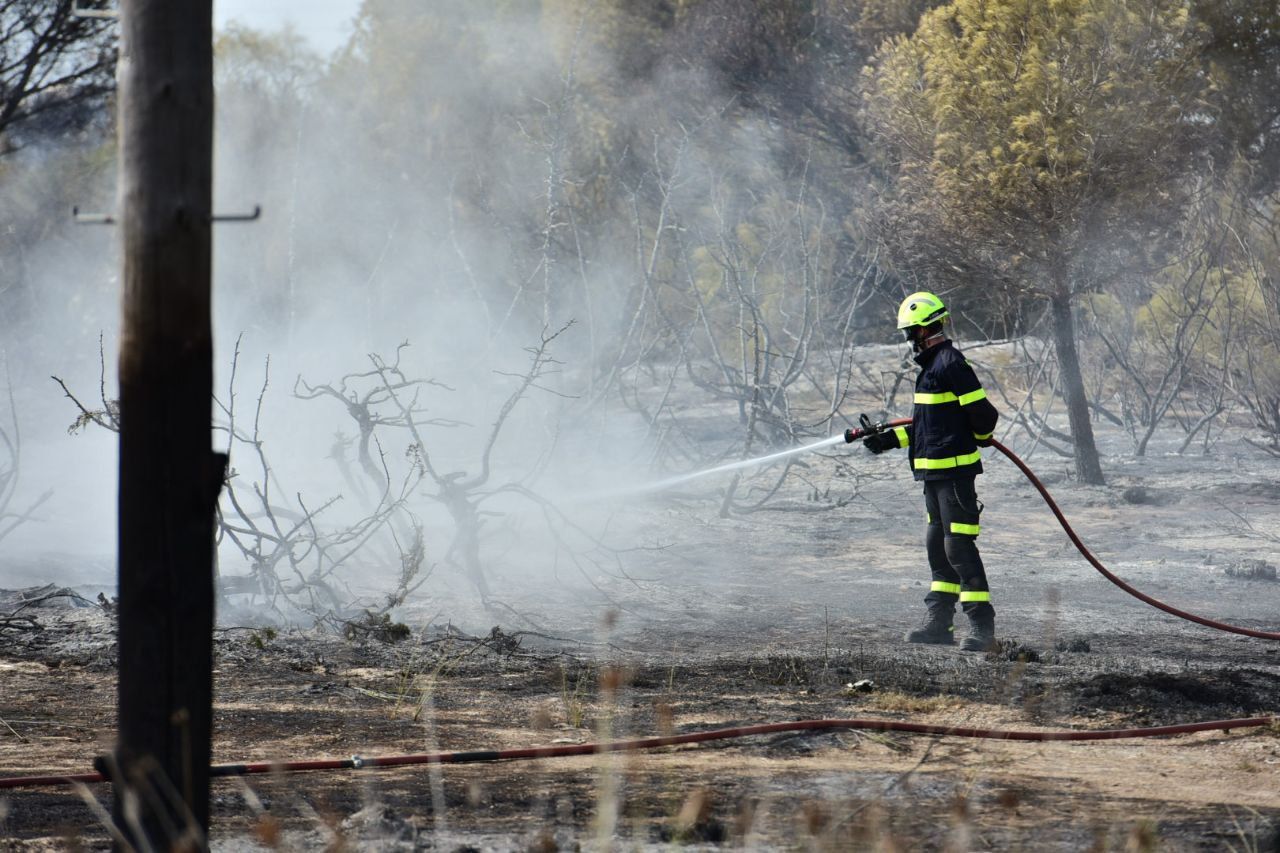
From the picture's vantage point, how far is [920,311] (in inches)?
245

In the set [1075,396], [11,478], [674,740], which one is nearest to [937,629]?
[674,740]

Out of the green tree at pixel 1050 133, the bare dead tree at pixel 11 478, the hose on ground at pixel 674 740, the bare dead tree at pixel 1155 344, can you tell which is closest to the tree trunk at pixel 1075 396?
the green tree at pixel 1050 133

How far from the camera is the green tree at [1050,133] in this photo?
9.69 meters

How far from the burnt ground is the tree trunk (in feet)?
4.36

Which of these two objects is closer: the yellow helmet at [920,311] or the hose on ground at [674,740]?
the hose on ground at [674,740]

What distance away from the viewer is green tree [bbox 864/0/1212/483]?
969cm

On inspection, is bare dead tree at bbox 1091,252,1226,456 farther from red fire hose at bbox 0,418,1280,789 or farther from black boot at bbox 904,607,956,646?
red fire hose at bbox 0,418,1280,789

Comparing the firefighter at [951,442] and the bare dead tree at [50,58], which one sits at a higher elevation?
the bare dead tree at [50,58]

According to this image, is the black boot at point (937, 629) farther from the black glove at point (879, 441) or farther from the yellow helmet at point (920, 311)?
the yellow helmet at point (920, 311)

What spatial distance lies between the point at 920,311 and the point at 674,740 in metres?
2.89

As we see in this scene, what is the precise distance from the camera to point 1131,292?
515 inches

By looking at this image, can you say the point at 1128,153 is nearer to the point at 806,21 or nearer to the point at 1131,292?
the point at 1131,292

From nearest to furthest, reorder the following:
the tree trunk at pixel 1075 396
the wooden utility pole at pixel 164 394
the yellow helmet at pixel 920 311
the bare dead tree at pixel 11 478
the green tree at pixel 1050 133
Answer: the wooden utility pole at pixel 164 394
the yellow helmet at pixel 920 311
the bare dead tree at pixel 11 478
the green tree at pixel 1050 133
the tree trunk at pixel 1075 396

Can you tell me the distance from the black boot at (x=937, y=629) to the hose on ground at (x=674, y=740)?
5.44ft
